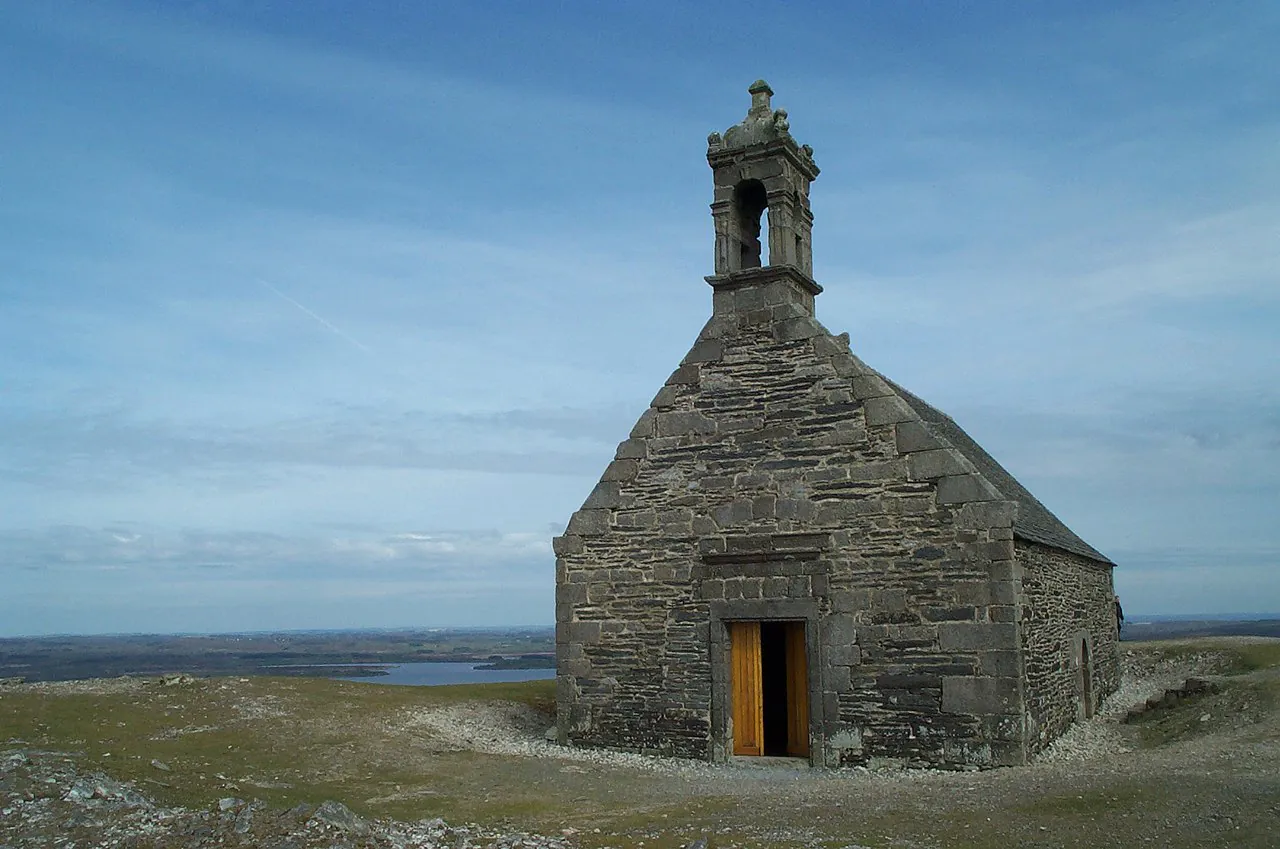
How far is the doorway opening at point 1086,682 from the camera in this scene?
16.2 m

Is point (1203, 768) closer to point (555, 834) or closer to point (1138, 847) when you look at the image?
point (1138, 847)

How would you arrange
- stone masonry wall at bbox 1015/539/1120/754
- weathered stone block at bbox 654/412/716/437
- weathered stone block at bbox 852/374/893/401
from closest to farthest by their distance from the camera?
stone masonry wall at bbox 1015/539/1120/754 < weathered stone block at bbox 852/374/893/401 < weathered stone block at bbox 654/412/716/437

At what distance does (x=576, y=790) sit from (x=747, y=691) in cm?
307

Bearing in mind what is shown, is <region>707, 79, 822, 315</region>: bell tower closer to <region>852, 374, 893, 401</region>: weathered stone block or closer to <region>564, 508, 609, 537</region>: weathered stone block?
<region>852, 374, 893, 401</region>: weathered stone block

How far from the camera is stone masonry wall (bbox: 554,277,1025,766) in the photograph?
1230 centimetres

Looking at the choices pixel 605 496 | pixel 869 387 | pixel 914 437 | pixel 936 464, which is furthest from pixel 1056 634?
pixel 605 496

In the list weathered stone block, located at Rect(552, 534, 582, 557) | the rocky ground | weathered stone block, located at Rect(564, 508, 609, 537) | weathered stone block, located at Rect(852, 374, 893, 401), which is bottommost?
the rocky ground

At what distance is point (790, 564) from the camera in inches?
527

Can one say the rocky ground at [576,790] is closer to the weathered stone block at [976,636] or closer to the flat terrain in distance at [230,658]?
the weathered stone block at [976,636]

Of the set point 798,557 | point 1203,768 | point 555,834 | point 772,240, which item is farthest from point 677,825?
point 772,240

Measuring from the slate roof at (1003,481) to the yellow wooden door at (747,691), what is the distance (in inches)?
153

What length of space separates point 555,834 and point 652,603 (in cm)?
→ 518

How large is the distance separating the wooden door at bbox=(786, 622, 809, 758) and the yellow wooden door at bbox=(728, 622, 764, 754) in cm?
46

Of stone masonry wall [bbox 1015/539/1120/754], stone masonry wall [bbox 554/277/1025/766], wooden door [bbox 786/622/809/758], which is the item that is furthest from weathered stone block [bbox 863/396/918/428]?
wooden door [bbox 786/622/809/758]
